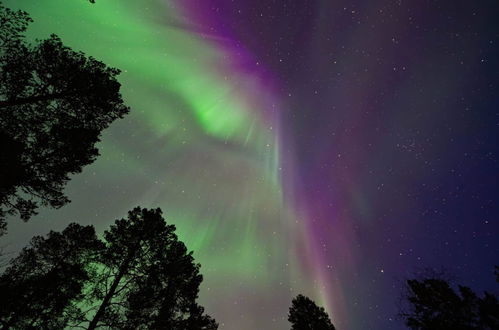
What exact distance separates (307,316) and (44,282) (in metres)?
19.4

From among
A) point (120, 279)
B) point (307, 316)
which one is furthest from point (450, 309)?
point (120, 279)

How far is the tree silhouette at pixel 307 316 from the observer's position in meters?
19.6

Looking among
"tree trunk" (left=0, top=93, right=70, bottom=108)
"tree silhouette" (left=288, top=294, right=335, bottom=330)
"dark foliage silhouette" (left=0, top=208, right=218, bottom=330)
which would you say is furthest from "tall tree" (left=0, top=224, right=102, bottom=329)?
"tree silhouette" (left=288, top=294, right=335, bottom=330)

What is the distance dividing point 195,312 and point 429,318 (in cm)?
1572

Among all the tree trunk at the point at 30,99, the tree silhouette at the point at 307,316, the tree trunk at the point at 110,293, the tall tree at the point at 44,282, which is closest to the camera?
the tree trunk at the point at 30,99

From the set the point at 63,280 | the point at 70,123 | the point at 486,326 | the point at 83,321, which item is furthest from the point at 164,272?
the point at 486,326

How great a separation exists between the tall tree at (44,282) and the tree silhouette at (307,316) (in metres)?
16.8

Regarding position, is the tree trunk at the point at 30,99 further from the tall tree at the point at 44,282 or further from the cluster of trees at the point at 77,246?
the tall tree at the point at 44,282

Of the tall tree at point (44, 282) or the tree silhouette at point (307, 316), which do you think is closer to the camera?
the tall tree at point (44, 282)

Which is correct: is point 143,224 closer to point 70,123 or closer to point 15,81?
point 70,123

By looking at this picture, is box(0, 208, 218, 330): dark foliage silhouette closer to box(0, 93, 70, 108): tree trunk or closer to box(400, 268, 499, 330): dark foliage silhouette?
box(0, 93, 70, 108): tree trunk

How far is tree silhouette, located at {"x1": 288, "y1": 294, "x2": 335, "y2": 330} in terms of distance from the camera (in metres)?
19.6

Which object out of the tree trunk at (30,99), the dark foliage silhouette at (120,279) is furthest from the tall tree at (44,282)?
the tree trunk at (30,99)

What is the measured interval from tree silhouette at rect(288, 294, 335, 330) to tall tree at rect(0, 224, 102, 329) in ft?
55.0
